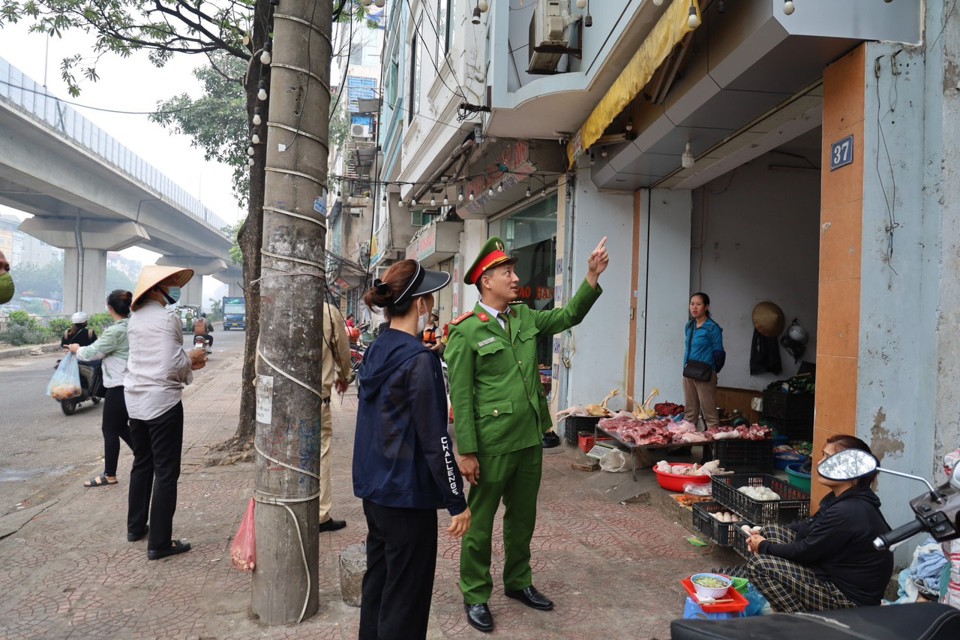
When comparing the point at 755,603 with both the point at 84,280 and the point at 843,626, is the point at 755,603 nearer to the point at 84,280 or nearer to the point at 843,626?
the point at 843,626

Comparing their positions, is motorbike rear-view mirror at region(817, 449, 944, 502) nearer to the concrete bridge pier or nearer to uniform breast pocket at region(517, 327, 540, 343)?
uniform breast pocket at region(517, 327, 540, 343)

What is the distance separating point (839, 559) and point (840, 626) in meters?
1.66

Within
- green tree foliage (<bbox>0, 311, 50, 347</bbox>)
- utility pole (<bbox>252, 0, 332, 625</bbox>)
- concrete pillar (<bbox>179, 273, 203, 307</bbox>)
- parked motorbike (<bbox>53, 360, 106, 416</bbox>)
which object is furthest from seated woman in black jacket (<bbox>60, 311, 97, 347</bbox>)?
concrete pillar (<bbox>179, 273, 203, 307</bbox>)

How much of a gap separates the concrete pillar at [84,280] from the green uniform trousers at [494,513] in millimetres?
34134

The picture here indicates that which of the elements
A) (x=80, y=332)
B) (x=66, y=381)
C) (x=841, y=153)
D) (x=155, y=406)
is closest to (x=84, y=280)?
(x=80, y=332)

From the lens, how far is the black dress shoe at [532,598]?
12.0 ft

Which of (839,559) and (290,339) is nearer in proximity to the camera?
(839,559)

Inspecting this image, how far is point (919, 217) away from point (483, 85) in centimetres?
550

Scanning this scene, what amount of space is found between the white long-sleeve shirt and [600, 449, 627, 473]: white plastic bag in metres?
4.07

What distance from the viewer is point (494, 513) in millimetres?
3539

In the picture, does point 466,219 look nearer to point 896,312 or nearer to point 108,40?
point 108,40

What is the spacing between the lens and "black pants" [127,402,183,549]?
172 inches

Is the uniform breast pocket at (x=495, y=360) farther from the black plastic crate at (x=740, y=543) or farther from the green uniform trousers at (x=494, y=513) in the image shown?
the black plastic crate at (x=740, y=543)

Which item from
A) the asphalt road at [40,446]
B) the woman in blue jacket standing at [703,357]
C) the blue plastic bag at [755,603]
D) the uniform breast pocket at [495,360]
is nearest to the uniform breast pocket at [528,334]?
the uniform breast pocket at [495,360]
